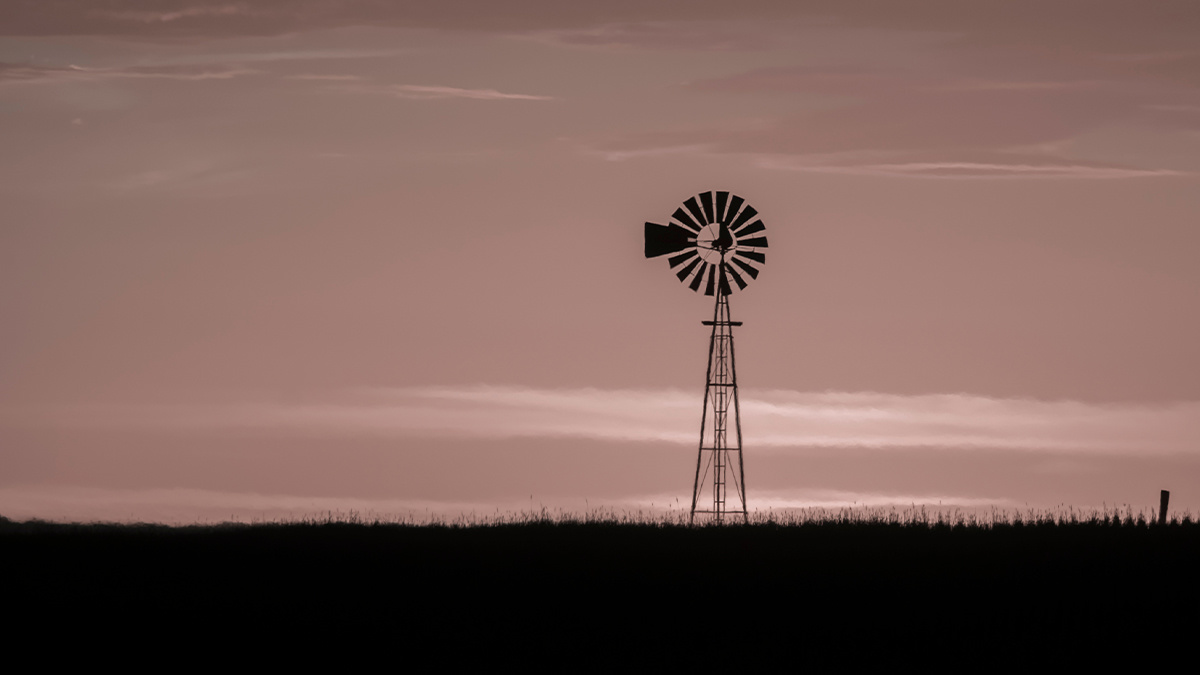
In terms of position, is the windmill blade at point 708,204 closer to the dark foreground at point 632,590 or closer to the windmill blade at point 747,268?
the windmill blade at point 747,268

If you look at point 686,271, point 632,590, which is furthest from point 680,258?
point 632,590

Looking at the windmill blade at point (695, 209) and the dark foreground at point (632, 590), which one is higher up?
the windmill blade at point (695, 209)

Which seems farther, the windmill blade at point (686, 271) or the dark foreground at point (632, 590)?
the windmill blade at point (686, 271)

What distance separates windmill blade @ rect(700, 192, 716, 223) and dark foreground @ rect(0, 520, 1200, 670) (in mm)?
7609

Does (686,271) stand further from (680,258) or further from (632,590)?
(632,590)

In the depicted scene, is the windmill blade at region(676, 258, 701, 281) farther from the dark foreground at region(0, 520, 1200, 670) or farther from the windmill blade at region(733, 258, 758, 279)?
the dark foreground at region(0, 520, 1200, 670)

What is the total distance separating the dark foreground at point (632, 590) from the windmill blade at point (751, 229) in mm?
7199

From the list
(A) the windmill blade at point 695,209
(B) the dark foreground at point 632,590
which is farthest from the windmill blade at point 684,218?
(B) the dark foreground at point 632,590

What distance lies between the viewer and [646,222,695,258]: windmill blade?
115 ft

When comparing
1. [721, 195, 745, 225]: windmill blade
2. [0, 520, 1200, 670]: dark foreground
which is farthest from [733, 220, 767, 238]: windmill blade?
[0, 520, 1200, 670]: dark foreground

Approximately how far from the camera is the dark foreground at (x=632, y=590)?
19.7 metres

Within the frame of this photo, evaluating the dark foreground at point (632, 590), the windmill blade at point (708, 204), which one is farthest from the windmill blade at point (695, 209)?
the dark foreground at point (632, 590)

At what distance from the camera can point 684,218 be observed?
35031mm

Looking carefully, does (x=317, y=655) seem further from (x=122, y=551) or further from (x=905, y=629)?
(x=122, y=551)
